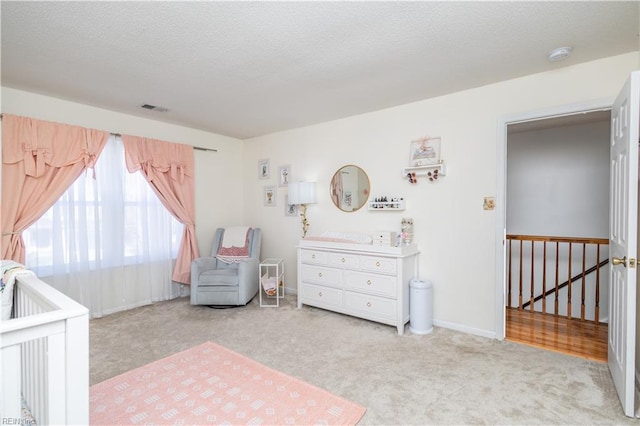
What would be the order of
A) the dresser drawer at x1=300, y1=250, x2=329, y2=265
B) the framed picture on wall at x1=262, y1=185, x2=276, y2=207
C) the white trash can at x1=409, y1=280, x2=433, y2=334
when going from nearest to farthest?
1. the white trash can at x1=409, y1=280, x2=433, y2=334
2. the dresser drawer at x1=300, y1=250, x2=329, y2=265
3. the framed picture on wall at x1=262, y1=185, x2=276, y2=207

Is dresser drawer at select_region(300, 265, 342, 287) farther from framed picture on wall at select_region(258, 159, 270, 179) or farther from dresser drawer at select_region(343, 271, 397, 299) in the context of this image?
framed picture on wall at select_region(258, 159, 270, 179)

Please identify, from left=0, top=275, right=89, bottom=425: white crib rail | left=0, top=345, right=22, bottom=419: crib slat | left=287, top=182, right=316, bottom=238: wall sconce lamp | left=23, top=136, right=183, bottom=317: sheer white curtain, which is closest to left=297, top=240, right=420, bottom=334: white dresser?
left=287, top=182, right=316, bottom=238: wall sconce lamp

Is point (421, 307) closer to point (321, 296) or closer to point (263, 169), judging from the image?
point (321, 296)

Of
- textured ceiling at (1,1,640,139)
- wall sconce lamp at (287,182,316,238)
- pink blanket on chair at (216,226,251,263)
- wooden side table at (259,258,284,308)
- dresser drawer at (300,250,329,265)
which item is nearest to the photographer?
textured ceiling at (1,1,640,139)

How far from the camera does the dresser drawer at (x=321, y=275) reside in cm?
350

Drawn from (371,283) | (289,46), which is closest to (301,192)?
(371,283)

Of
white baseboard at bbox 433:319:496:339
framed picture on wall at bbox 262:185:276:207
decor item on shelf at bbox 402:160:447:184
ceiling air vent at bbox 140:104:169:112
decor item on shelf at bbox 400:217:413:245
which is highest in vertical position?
ceiling air vent at bbox 140:104:169:112

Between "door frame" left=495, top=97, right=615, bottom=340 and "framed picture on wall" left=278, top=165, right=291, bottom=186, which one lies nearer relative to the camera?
"door frame" left=495, top=97, right=615, bottom=340

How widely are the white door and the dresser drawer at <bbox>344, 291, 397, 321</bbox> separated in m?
1.60

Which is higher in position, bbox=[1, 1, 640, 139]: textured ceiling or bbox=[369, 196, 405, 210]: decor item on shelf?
bbox=[1, 1, 640, 139]: textured ceiling

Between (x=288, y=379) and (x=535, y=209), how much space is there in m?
3.87

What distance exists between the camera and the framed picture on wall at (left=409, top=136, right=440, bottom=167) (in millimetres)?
3211

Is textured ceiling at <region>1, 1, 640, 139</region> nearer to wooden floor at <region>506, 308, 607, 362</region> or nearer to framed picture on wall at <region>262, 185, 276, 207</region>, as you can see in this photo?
framed picture on wall at <region>262, 185, 276, 207</region>

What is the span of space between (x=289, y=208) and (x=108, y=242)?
2.23m
